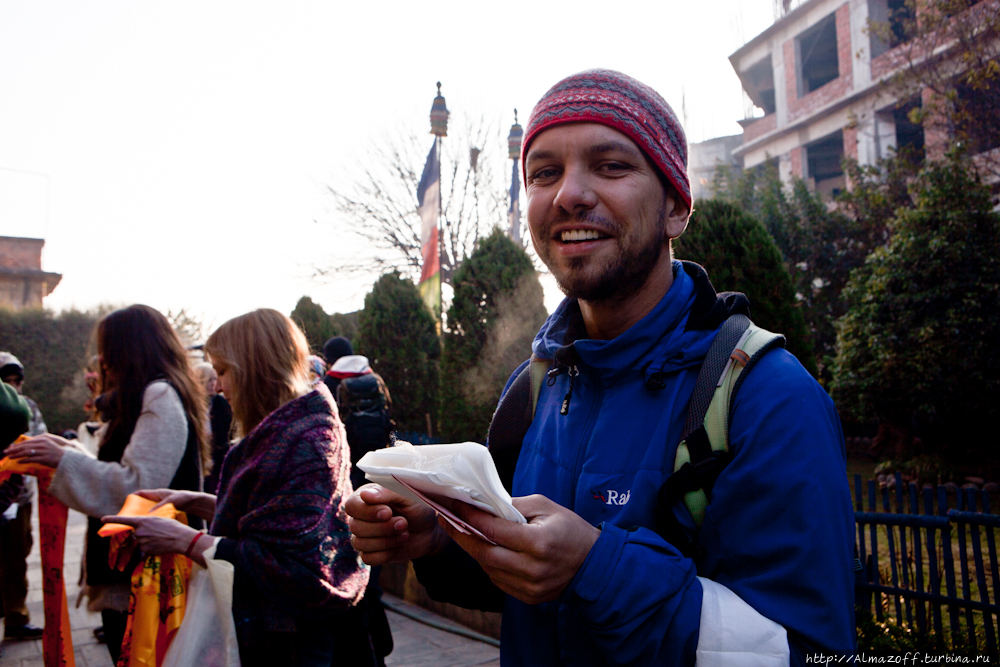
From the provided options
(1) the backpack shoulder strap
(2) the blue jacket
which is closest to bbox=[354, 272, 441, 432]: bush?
(1) the backpack shoulder strap

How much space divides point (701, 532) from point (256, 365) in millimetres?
2252

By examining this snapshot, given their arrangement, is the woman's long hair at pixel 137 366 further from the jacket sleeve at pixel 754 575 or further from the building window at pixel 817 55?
the building window at pixel 817 55

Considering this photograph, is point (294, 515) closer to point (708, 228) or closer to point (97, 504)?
point (97, 504)

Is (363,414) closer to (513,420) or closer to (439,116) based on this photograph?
(513,420)

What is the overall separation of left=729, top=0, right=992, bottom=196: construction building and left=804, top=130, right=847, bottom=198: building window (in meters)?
0.04

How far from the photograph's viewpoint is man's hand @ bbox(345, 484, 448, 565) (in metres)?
1.30

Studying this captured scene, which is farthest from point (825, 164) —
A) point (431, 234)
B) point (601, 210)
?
point (601, 210)

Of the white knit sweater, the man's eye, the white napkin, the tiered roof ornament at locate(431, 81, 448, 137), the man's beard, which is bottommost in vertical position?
the white knit sweater

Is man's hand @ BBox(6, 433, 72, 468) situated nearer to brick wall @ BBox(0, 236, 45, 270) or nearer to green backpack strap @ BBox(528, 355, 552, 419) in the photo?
green backpack strap @ BBox(528, 355, 552, 419)

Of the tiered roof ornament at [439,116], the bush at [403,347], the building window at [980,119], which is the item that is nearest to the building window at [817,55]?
the building window at [980,119]

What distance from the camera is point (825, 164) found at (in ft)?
97.1

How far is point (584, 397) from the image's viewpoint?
1521mm

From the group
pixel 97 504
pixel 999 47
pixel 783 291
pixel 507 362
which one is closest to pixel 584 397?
pixel 97 504

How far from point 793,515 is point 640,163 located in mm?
819
